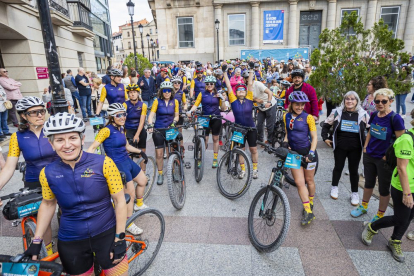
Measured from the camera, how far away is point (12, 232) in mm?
3965

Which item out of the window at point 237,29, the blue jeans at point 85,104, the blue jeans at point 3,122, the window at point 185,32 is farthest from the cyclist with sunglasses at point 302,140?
the window at point 185,32

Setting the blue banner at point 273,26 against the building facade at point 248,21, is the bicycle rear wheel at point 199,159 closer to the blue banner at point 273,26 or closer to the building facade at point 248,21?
the building facade at point 248,21

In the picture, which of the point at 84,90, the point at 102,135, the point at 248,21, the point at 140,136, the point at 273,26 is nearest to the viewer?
the point at 102,135

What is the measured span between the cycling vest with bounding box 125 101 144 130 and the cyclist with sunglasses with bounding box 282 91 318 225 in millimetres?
3182

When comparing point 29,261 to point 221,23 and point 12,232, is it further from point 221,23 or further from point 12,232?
point 221,23

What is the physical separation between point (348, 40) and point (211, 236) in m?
5.76

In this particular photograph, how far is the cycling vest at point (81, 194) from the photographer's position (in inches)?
80.4

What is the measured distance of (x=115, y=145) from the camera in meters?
3.85

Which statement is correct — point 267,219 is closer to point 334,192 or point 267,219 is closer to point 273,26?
point 334,192

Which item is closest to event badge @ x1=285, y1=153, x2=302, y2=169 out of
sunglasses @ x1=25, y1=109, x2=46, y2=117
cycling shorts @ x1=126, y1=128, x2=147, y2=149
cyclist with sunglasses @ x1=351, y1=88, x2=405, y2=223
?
cyclist with sunglasses @ x1=351, y1=88, x2=405, y2=223

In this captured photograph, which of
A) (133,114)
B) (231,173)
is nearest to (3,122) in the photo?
(133,114)

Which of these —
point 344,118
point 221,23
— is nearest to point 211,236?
point 344,118

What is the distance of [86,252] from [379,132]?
4.02 m

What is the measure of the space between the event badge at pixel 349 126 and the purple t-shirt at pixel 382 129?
25cm
